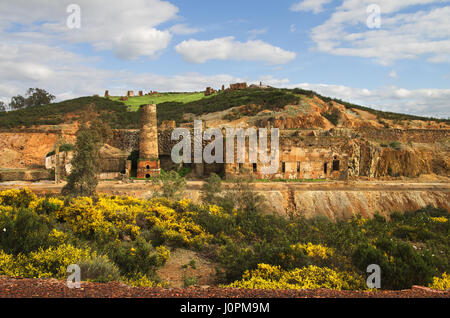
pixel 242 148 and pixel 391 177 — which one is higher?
pixel 242 148

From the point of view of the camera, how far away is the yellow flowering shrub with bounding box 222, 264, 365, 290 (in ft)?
24.3

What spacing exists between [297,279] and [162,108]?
5066 cm

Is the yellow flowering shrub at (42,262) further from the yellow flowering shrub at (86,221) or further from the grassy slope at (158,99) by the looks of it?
the grassy slope at (158,99)

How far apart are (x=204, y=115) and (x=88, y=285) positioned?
40714mm

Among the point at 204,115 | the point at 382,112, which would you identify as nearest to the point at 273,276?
the point at 204,115

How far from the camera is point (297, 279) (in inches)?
307

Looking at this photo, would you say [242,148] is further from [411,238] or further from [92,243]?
[92,243]

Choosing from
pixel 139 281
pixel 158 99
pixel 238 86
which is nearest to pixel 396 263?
pixel 139 281

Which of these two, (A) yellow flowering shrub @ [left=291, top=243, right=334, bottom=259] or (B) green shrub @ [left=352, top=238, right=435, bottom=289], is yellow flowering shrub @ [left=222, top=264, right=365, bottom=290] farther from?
(A) yellow flowering shrub @ [left=291, top=243, right=334, bottom=259]

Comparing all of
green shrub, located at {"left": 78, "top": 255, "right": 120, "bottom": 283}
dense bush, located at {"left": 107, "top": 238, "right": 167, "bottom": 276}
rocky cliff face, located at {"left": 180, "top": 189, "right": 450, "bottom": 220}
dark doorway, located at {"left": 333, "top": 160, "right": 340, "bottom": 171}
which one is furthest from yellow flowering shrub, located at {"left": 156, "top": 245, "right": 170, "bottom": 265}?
dark doorway, located at {"left": 333, "top": 160, "right": 340, "bottom": 171}

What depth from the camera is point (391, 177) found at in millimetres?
30281

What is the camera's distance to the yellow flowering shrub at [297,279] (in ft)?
24.3

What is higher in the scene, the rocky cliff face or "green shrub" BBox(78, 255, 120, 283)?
"green shrub" BBox(78, 255, 120, 283)

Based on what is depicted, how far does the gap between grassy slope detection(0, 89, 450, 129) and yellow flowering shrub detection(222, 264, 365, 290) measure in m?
36.7
